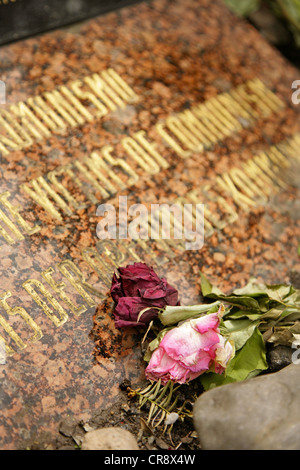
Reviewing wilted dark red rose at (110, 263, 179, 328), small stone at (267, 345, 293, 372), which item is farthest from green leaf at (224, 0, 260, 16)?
small stone at (267, 345, 293, 372)

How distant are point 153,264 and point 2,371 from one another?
65cm

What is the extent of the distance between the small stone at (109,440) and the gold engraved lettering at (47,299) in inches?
14.0

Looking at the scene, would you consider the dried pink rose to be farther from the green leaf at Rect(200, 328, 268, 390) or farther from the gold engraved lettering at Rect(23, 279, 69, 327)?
the gold engraved lettering at Rect(23, 279, 69, 327)

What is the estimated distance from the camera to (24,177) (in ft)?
6.09

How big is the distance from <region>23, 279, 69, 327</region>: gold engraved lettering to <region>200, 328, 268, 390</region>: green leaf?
1.58ft

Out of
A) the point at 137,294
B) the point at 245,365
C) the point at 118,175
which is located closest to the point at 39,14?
the point at 118,175

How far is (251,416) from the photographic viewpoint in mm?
1333

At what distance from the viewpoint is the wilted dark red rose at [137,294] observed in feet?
5.17

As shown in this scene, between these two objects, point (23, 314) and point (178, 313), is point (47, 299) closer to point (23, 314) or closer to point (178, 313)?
point (23, 314)

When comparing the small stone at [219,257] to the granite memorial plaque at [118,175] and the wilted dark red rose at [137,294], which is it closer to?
the granite memorial plaque at [118,175]

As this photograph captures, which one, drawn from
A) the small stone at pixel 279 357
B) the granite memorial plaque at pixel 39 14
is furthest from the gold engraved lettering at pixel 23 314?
the granite memorial plaque at pixel 39 14

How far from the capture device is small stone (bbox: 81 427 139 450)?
1.40 meters

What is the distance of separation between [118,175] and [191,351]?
32.2 inches

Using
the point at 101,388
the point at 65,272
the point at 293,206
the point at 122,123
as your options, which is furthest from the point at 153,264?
the point at 293,206
